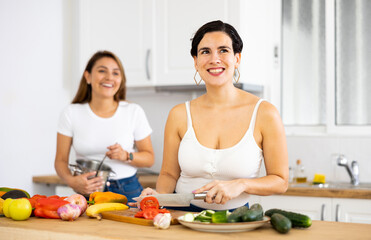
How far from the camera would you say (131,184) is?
2623 mm

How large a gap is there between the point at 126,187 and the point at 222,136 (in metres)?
0.95

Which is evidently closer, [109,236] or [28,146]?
[109,236]

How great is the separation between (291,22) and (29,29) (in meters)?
1.98

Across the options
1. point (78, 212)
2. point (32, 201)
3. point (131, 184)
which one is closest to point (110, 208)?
point (78, 212)

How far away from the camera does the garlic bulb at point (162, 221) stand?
1.43 meters

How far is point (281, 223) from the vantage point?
1.35m

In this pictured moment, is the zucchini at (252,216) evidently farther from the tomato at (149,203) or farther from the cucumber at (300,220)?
the tomato at (149,203)

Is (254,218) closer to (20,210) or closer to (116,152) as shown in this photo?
(20,210)

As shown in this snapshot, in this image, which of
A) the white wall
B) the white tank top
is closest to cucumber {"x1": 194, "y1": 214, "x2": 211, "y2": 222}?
the white tank top

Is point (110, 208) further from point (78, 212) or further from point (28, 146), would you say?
point (28, 146)

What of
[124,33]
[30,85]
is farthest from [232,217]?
[30,85]

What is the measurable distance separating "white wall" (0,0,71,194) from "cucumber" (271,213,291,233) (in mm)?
2578

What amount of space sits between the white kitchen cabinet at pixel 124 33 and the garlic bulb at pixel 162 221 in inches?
82.0

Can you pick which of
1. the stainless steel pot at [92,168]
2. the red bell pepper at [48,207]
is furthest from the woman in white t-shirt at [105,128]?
the red bell pepper at [48,207]
